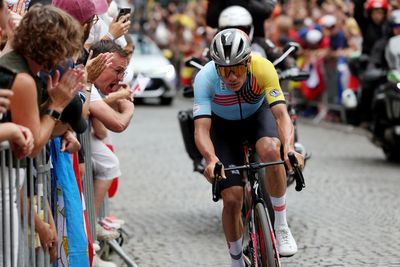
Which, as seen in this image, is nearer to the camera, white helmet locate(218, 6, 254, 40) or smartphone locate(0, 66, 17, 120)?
smartphone locate(0, 66, 17, 120)

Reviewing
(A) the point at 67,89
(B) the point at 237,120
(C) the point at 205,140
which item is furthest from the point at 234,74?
(A) the point at 67,89

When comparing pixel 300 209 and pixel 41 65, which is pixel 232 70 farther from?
pixel 300 209

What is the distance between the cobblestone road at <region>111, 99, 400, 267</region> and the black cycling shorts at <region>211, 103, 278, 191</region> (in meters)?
1.09

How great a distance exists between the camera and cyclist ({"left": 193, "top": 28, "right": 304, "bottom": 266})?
310 inches

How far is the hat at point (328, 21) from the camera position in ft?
77.2

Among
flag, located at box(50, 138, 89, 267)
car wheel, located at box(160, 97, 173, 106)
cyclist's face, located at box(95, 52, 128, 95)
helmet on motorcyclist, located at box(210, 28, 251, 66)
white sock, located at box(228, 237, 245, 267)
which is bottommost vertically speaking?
car wheel, located at box(160, 97, 173, 106)

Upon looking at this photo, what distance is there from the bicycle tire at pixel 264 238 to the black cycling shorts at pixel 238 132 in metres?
0.69

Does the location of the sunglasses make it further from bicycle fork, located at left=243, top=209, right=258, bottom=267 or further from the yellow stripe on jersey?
bicycle fork, located at left=243, top=209, right=258, bottom=267

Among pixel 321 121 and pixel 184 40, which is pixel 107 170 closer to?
pixel 321 121

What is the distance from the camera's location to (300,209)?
12188 mm

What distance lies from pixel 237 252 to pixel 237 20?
3.64 meters

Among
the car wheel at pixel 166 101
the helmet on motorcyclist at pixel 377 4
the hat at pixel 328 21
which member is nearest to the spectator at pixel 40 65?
the helmet on motorcyclist at pixel 377 4

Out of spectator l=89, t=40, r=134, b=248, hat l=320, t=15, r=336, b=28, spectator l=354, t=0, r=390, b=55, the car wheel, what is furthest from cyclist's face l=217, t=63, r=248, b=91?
the car wheel

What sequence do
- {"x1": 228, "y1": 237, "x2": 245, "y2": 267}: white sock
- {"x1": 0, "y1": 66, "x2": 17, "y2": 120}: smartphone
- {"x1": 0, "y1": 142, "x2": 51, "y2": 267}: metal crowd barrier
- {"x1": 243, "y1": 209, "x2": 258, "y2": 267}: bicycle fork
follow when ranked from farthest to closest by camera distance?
{"x1": 228, "y1": 237, "x2": 245, "y2": 267}: white sock, {"x1": 243, "y1": 209, "x2": 258, "y2": 267}: bicycle fork, {"x1": 0, "y1": 142, "x2": 51, "y2": 267}: metal crowd barrier, {"x1": 0, "y1": 66, "x2": 17, "y2": 120}: smartphone
